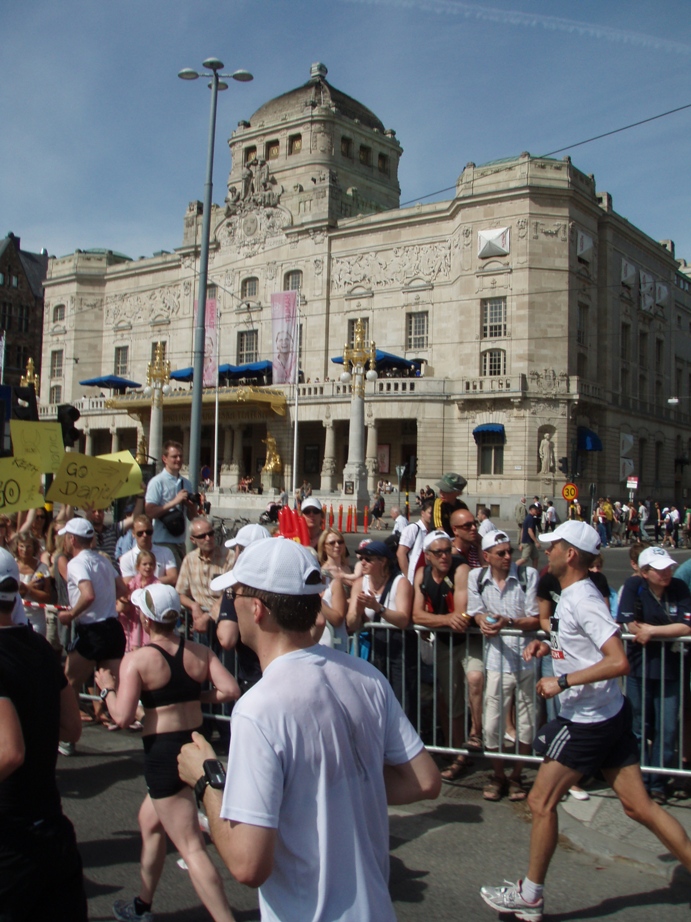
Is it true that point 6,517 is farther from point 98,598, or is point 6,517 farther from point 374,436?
point 374,436

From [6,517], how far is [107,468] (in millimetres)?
2366

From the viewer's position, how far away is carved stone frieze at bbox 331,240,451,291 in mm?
45938

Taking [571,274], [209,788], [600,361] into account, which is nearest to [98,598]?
[209,788]

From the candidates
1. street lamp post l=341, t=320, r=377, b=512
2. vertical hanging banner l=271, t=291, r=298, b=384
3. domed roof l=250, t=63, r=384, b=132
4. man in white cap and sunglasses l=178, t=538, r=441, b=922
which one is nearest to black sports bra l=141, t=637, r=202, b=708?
man in white cap and sunglasses l=178, t=538, r=441, b=922

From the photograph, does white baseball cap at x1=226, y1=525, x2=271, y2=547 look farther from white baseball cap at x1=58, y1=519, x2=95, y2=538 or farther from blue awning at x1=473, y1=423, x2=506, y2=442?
blue awning at x1=473, y1=423, x2=506, y2=442

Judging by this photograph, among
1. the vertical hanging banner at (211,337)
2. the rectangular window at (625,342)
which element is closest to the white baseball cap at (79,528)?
the vertical hanging banner at (211,337)

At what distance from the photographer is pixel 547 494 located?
40562 mm

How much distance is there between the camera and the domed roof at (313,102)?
54.7m

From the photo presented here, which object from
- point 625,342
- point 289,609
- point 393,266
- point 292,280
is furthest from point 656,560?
point 292,280

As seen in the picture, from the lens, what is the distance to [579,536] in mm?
4418

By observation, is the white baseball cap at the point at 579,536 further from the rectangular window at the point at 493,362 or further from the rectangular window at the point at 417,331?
the rectangular window at the point at 417,331

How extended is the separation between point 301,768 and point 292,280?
5091 cm

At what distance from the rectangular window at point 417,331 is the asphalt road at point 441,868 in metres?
41.9

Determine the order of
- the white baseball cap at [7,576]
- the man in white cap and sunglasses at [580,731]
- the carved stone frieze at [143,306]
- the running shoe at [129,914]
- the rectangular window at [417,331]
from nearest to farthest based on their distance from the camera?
the white baseball cap at [7,576], the running shoe at [129,914], the man in white cap and sunglasses at [580,731], the rectangular window at [417,331], the carved stone frieze at [143,306]
